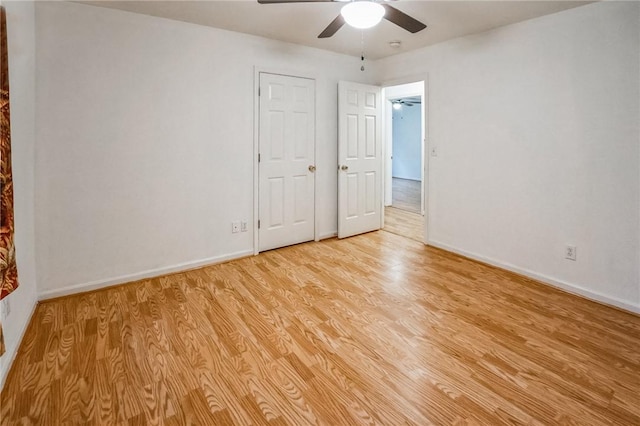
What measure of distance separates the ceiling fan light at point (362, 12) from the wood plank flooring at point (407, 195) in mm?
4523

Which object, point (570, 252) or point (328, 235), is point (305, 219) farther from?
point (570, 252)

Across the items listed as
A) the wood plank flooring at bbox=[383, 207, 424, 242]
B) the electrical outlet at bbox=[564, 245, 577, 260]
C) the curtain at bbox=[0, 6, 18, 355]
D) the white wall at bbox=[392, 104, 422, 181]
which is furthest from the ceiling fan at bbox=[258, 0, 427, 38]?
the white wall at bbox=[392, 104, 422, 181]

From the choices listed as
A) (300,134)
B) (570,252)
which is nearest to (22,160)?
(300,134)

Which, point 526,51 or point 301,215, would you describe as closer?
point 526,51

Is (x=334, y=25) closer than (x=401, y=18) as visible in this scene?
No

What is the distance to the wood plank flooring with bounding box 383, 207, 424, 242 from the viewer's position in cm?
470

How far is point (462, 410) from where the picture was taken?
1589 mm

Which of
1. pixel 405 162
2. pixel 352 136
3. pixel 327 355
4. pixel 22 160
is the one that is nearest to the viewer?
pixel 327 355

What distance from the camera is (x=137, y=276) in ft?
10.3

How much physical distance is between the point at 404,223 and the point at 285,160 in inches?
92.5

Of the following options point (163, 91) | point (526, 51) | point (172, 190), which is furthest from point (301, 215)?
point (526, 51)

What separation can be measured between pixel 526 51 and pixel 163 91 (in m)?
3.35

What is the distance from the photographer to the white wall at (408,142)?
34.8 ft

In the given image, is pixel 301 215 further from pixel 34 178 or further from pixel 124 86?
pixel 34 178
